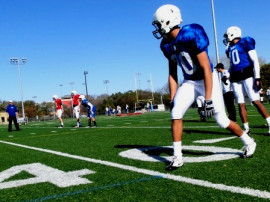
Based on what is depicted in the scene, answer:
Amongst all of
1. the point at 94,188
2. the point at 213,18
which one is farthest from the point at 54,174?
the point at 213,18

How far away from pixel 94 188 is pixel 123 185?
29 cm

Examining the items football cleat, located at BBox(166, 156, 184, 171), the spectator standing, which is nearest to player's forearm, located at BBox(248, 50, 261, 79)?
football cleat, located at BBox(166, 156, 184, 171)

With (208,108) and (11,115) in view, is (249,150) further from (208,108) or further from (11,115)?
(11,115)

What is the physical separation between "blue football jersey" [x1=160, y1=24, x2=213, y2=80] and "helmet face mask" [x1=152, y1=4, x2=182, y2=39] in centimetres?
14

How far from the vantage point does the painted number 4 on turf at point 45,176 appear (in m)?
3.46

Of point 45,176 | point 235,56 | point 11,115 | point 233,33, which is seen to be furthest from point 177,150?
point 11,115

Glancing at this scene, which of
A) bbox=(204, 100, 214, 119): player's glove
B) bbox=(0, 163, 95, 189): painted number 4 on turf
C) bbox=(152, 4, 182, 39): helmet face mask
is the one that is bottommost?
bbox=(0, 163, 95, 189): painted number 4 on turf

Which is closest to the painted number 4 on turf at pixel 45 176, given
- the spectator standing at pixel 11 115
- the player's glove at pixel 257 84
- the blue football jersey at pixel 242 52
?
the player's glove at pixel 257 84

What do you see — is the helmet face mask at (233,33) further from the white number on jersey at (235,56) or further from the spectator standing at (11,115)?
the spectator standing at (11,115)

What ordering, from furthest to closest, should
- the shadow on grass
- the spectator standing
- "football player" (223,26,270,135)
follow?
1. the spectator standing
2. "football player" (223,26,270,135)
3. the shadow on grass

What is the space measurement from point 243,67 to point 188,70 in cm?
257

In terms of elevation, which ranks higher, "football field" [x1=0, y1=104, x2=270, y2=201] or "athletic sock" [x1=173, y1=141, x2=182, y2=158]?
"athletic sock" [x1=173, y1=141, x2=182, y2=158]

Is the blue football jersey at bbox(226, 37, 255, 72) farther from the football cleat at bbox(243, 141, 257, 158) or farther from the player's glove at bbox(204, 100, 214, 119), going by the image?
the player's glove at bbox(204, 100, 214, 119)

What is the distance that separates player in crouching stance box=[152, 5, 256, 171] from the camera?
11.8ft
